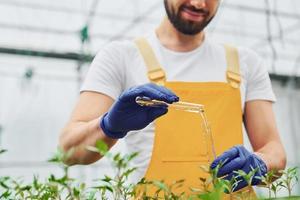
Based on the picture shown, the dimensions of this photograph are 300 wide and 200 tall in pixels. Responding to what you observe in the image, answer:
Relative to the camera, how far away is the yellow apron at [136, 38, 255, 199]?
1612 mm

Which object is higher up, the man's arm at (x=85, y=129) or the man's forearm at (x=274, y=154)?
the man's arm at (x=85, y=129)

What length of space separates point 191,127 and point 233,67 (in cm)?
30

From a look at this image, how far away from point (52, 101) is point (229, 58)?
23.3ft

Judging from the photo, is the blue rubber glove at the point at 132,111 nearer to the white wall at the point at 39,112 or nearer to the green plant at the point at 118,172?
the green plant at the point at 118,172

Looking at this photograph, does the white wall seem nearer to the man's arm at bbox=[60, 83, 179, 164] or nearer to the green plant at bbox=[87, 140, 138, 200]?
the man's arm at bbox=[60, 83, 179, 164]

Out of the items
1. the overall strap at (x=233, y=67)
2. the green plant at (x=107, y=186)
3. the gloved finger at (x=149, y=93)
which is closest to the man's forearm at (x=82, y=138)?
the gloved finger at (x=149, y=93)

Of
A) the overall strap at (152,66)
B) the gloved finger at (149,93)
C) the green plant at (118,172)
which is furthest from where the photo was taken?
the overall strap at (152,66)

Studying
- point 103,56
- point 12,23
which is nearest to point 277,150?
point 103,56

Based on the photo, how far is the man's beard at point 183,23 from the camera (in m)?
1.71

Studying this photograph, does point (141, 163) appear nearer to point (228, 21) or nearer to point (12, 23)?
point (12, 23)

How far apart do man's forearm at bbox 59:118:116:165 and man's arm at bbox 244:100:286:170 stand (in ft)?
1.76

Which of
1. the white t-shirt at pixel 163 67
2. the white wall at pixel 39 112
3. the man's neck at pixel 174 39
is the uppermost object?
the man's neck at pixel 174 39

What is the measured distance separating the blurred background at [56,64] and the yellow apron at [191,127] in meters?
5.89

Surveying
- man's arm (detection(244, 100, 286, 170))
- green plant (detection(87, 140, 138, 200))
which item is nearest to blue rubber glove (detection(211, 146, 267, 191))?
man's arm (detection(244, 100, 286, 170))
